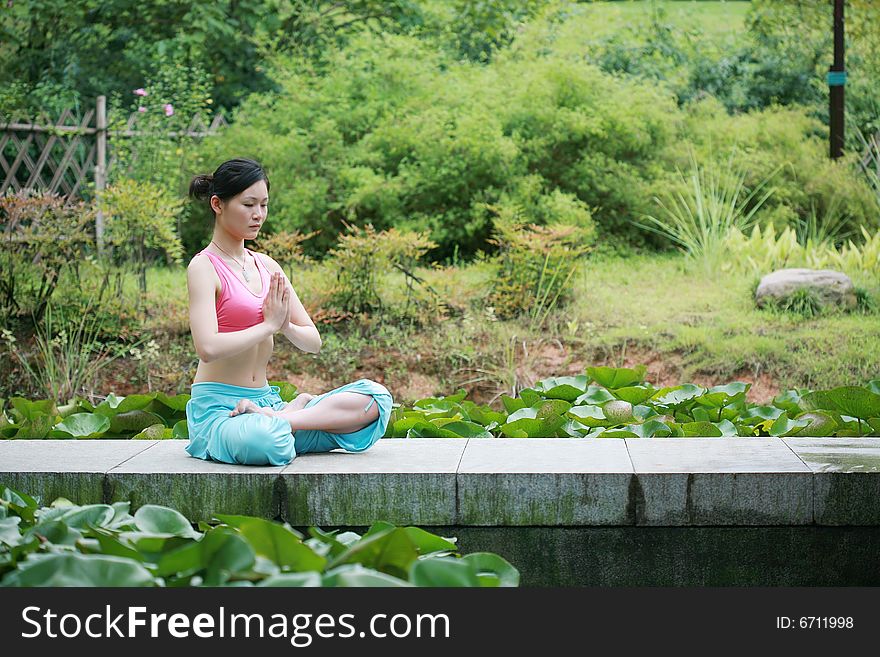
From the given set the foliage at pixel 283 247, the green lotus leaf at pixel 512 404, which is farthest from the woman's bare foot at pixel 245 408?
the foliage at pixel 283 247

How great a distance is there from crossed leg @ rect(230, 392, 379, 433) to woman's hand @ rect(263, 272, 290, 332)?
27 cm

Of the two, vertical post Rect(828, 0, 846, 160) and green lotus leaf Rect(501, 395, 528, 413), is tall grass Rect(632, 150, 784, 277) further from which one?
green lotus leaf Rect(501, 395, 528, 413)

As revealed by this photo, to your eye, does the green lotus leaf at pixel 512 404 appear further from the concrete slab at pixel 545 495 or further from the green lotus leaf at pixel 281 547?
the green lotus leaf at pixel 281 547

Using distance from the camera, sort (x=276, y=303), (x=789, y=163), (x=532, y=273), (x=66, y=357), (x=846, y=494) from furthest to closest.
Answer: (x=789, y=163) → (x=532, y=273) → (x=66, y=357) → (x=276, y=303) → (x=846, y=494)

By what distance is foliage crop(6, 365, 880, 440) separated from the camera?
12.4ft

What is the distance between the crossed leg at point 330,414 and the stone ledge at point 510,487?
112 mm

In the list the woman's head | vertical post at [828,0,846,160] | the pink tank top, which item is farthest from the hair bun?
vertical post at [828,0,846,160]

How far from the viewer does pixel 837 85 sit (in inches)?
344

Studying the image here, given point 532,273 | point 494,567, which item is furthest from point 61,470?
point 532,273

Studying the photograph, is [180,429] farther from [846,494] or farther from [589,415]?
[846,494]

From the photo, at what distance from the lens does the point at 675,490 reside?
2871 millimetres

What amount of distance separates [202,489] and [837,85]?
293 inches

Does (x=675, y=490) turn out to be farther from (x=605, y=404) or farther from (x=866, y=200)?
(x=866, y=200)

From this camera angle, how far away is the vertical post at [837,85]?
337 inches
